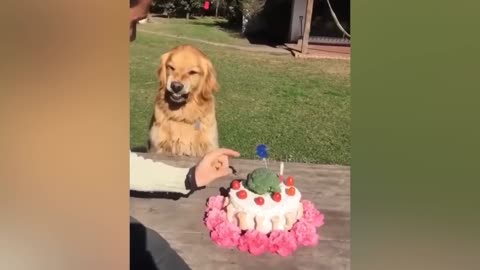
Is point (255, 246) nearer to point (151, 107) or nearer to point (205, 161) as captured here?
point (205, 161)

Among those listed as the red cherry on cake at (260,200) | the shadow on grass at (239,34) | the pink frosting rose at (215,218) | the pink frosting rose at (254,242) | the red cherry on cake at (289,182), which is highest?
the shadow on grass at (239,34)

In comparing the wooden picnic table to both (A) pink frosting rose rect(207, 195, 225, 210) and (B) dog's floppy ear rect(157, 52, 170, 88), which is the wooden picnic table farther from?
(B) dog's floppy ear rect(157, 52, 170, 88)

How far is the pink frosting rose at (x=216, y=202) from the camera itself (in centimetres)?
133

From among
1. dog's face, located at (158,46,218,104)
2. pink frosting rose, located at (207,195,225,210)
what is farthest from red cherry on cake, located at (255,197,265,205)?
dog's face, located at (158,46,218,104)

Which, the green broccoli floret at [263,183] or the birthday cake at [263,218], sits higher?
the green broccoli floret at [263,183]

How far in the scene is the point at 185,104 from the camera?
135 centimetres

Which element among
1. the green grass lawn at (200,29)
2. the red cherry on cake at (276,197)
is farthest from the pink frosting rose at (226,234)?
the green grass lawn at (200,29)

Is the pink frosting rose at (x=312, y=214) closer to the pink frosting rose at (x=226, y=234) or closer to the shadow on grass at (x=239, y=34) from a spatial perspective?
the pink frosting rose at (x=226, y=234)

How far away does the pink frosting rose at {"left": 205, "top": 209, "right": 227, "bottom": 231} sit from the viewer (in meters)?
1.32

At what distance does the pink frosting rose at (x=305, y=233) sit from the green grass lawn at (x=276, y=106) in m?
0.15

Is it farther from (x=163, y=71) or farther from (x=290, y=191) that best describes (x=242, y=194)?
(x=163, y=71)
